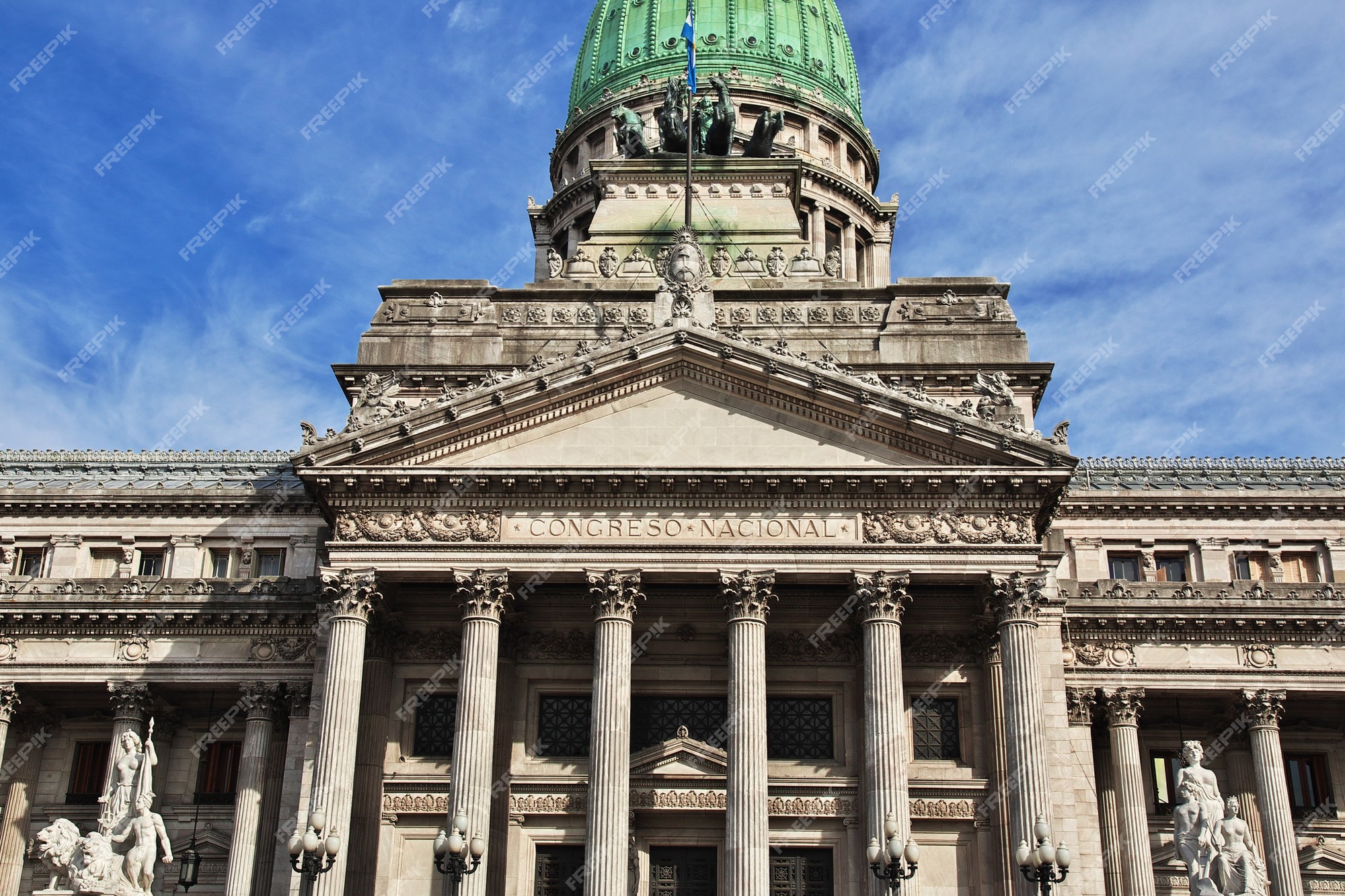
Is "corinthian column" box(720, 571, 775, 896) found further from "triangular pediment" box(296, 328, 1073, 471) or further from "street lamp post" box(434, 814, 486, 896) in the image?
"street lamp post" box(434, 814, 486, 896)

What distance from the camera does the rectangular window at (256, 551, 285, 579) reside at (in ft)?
164

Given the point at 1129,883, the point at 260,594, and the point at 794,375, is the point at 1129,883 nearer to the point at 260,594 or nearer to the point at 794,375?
the point at 794,375

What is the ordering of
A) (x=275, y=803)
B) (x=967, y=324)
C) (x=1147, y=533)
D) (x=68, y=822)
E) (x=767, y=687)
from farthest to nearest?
(x=1147, y=533)
(x=967, y=324)
(x=275, y=803)
(x=767, y=687)
(x=68, y=822)

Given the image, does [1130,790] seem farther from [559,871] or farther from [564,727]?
[559,871]

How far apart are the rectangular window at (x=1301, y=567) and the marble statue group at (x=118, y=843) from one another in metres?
38.4

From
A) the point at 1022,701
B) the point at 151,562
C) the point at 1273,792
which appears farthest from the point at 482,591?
the point at 1273,792

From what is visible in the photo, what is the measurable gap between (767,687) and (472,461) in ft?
34.2

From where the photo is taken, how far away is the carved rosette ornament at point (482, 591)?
3738cm

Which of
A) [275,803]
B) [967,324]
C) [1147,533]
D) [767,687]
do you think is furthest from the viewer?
[1147,533]

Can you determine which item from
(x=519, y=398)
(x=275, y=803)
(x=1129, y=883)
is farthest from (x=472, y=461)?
(x=1129, y=883)

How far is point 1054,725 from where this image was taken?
38500 mm

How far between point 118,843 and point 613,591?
588 inches

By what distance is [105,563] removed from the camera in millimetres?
50719

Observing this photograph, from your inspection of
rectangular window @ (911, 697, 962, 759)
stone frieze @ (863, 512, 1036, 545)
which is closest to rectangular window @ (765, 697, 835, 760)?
rectangular window @ (911, 697, 962, 759)
